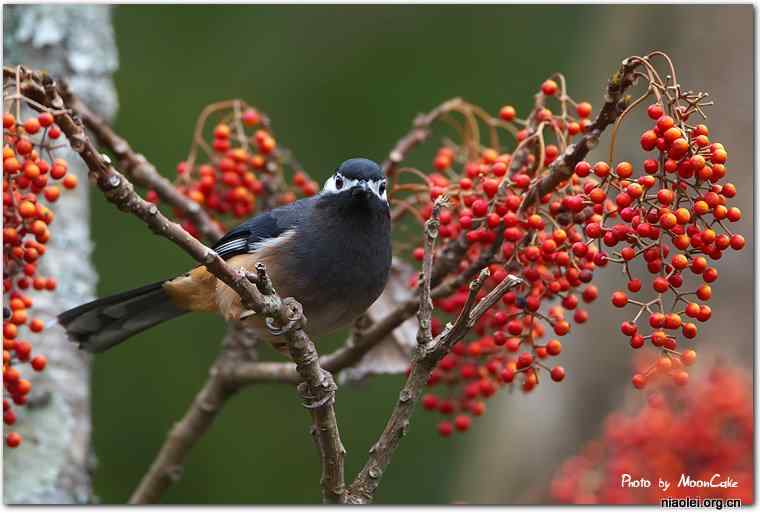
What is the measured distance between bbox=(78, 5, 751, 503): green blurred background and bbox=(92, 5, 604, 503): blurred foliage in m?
0.01

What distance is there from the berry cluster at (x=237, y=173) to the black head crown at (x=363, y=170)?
1.50ft

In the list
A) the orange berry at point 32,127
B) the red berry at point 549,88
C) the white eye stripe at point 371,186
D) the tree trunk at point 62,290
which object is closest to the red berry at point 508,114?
the red berry at point 549,88

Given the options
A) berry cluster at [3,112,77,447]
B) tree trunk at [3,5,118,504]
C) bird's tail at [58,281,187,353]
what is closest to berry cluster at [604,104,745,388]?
berry cluster at [3,112,77,447]

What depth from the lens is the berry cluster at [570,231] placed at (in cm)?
283

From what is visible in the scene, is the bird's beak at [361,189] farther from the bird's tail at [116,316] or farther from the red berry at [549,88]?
the bird's tail at [116,316]

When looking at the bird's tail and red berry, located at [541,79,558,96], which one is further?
the bird's tail

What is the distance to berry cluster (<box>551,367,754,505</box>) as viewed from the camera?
14.3 feet

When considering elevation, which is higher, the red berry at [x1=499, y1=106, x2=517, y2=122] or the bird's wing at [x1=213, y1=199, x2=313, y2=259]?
the red berry at [x1=499, y1=106, x2=517, y2=122]

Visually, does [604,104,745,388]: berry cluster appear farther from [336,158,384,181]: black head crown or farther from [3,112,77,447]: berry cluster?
[3,112,77,447]: berry cluster

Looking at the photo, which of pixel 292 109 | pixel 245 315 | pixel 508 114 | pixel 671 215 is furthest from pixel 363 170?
pixel 292 109

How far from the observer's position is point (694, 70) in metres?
6.38

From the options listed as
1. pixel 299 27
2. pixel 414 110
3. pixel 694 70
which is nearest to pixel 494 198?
pixel 694 70

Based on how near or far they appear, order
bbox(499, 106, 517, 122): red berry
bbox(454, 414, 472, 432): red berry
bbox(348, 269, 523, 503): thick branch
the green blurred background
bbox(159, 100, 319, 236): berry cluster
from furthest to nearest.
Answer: the green blurred background, bbox(159, 100, 319, 236): berry cluster, bbox(454, 414, 472, 432): red berry, bbox(499, 106, 517, 122): red berry, bbox(348, 269, 523, 503): thick branch

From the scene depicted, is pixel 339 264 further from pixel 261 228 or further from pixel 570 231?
pixel 570 231
